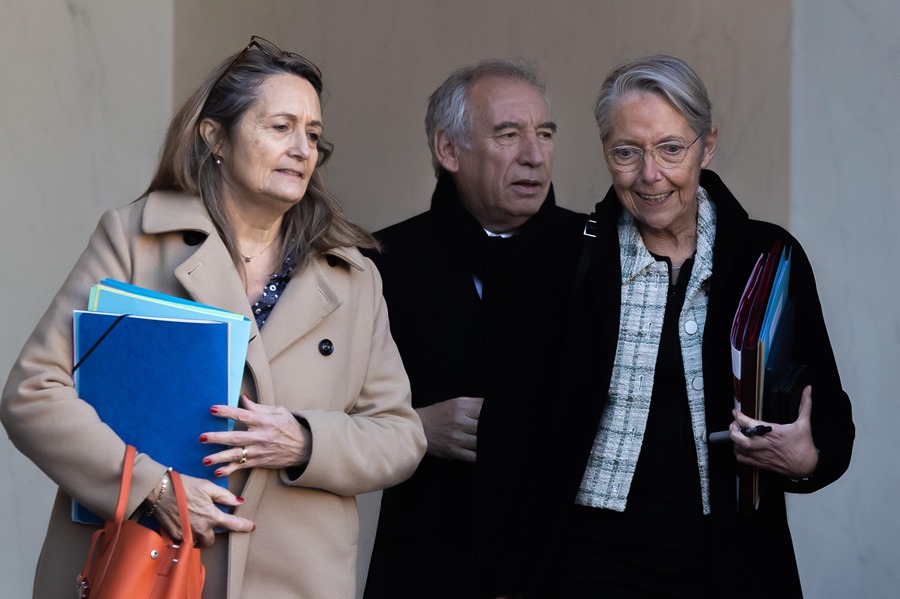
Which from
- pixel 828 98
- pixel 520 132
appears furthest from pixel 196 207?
pixel 828 98

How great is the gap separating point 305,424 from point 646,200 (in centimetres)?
108

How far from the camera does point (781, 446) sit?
3.64 m

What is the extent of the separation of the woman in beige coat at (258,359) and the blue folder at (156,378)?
0.05m

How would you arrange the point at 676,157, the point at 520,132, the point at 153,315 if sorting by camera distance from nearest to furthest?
the point at 153,315 < the point at 676,157 < the point at 520,132

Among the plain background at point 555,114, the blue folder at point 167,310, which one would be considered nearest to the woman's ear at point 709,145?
the blue folder at point 167,310

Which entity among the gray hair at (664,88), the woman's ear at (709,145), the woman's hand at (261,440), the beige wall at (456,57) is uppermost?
the beige wall at (456,57)

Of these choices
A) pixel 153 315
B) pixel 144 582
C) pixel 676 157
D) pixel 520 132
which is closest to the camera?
pixel 144 582

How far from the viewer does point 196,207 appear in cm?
396

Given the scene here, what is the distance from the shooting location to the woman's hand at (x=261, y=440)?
141 inches

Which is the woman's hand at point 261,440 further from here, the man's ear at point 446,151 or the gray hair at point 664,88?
the man's ear at point 446,151

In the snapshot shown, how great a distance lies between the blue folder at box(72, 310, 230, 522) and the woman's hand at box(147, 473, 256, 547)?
0.05 meters

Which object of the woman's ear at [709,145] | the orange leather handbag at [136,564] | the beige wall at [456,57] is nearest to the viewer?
the orange leather handbag at [136,564]

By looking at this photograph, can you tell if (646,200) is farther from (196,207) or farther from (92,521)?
(92,521)

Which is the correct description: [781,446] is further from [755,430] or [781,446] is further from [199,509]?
[199,509]
